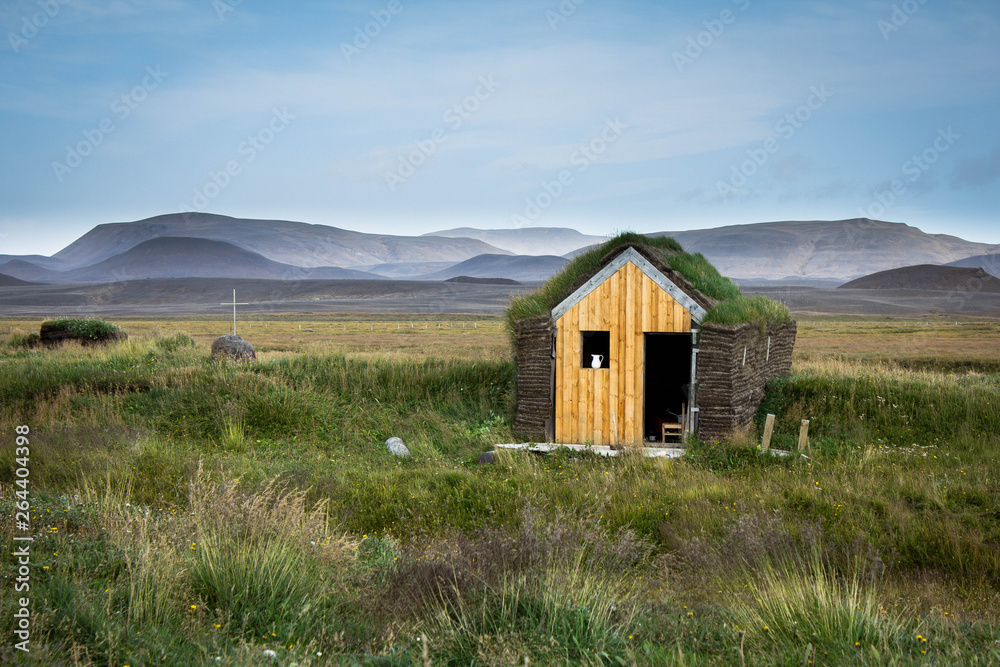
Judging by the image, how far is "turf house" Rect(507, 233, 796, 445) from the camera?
13547mm

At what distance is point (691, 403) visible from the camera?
14055 millimetres

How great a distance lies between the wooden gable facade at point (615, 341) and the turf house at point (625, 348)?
2 centimetres

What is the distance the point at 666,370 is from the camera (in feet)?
59.1

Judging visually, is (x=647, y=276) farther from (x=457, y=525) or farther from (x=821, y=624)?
(x=821, y=624)

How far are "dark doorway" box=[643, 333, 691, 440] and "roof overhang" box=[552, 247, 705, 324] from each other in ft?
12.5

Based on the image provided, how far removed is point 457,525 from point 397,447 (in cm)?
454

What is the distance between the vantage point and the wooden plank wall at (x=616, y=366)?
1410cm

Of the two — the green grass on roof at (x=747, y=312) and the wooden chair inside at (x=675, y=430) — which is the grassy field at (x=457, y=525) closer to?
the wooden chair inside at (x=675, y=430)

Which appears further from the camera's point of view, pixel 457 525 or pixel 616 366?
pixel 616 366

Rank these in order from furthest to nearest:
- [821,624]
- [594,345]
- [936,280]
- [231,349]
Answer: [936,280], [231,349], [594,345], [821,624]

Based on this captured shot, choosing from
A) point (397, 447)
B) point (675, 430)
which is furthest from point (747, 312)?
point (397, 447)

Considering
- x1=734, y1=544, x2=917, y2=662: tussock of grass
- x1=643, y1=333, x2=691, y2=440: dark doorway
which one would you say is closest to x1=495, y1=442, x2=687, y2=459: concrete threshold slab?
x1=643, y1=333, x2=691, y2=440: dark doorway

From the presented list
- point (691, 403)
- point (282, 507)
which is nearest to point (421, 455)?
point (691, 403)

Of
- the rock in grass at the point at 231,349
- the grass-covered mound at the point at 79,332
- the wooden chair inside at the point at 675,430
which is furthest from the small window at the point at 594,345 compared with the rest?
the grass-covered mound at the point at 79,332
